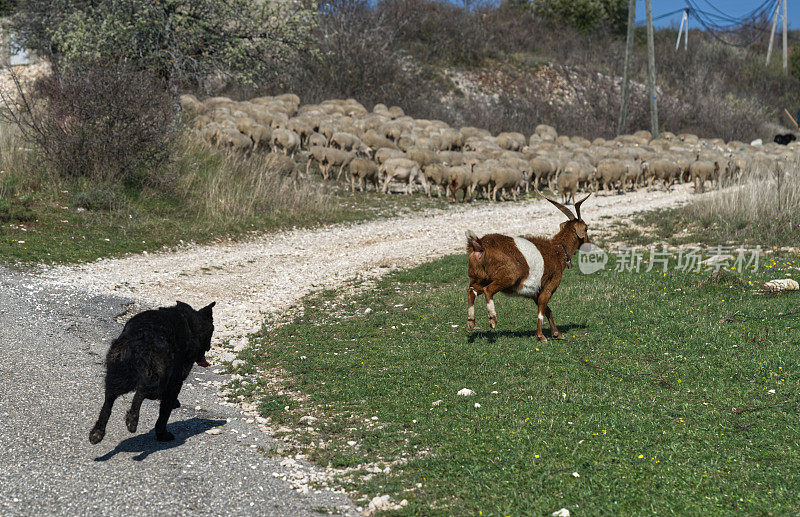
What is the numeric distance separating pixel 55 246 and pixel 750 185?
1604 centimetres

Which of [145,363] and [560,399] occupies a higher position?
[145,363]

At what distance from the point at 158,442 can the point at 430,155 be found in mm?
21079

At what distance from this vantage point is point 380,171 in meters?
24.8

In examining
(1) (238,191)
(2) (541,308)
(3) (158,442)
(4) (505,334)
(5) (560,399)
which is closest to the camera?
(3) (158,442)

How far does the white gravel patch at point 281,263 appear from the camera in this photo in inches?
468

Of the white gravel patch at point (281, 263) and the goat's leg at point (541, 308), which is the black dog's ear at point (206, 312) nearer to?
the white gravel patch at point (281, 263)

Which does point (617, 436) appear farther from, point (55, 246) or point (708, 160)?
point (708, 160)

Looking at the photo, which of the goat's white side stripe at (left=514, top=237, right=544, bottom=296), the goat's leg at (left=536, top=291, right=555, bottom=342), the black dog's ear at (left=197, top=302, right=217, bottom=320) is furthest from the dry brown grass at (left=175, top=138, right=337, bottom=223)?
the black dog's ear at (left=197, top=302, right=217, bottom=320)

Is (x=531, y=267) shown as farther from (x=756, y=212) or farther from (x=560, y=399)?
(x=756, y=212)

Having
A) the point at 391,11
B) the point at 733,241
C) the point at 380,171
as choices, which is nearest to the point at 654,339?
the point at 733,241

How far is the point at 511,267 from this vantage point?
25.9 ft

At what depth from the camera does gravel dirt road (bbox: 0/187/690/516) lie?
512 cm

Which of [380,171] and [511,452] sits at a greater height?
[380,171]

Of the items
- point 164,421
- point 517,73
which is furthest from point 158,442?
point 517,73
